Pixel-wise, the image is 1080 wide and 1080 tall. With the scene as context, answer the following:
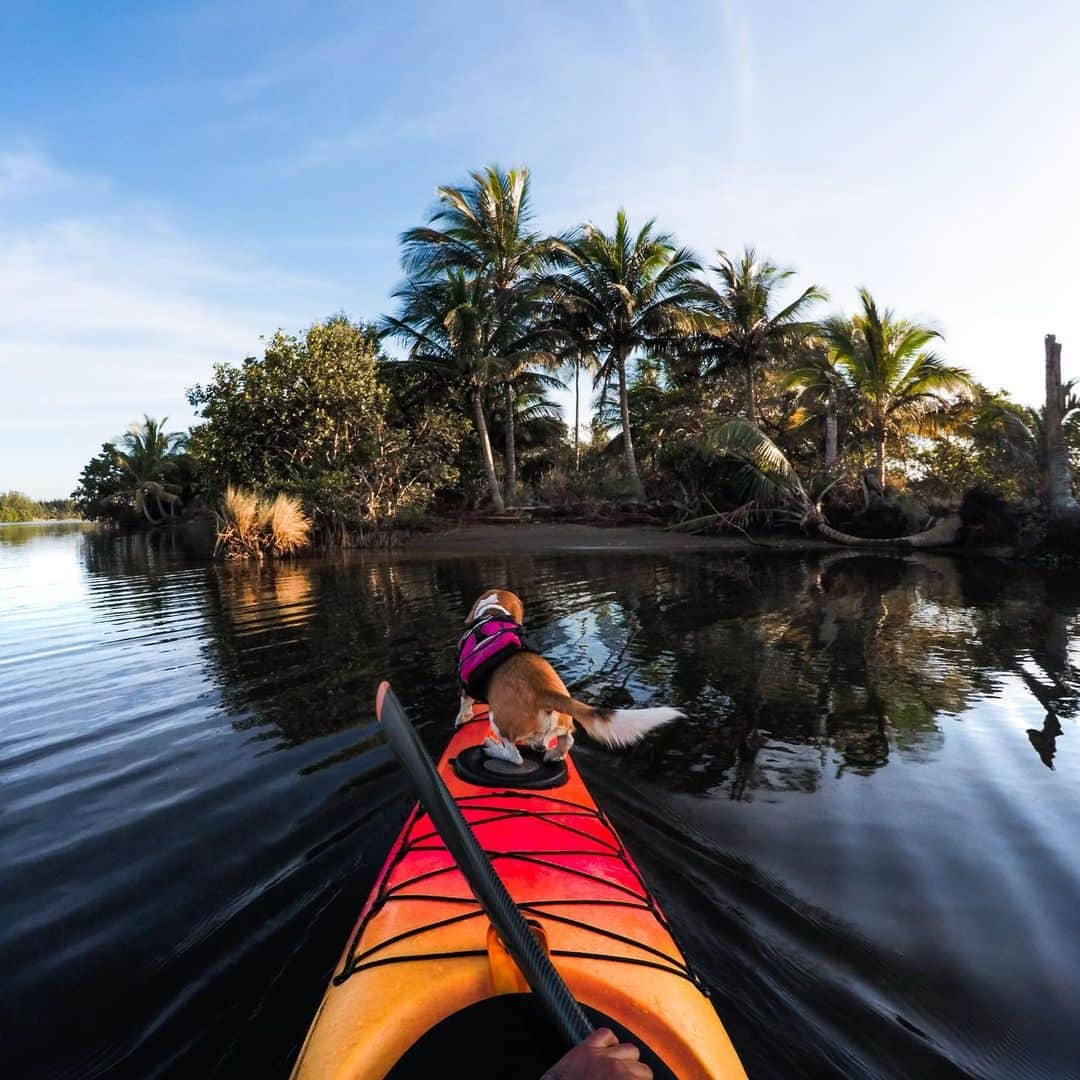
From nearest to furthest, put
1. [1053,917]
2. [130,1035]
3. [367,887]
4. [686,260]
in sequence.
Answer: [130,1035] → [1053,917] → [367,887] → [686,260]

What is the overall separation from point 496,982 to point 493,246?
1077 inches

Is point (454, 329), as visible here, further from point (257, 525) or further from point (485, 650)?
point (485, 650)

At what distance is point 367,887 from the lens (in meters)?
3.31

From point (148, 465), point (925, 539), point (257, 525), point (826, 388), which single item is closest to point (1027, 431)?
point (925, 539)

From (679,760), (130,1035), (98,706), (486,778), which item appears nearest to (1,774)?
(98,706)

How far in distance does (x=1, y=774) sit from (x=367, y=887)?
11.3ft

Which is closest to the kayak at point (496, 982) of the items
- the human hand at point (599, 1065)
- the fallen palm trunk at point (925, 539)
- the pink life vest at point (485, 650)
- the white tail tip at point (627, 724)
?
the human hand at point (599, 1065)

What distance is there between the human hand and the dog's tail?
1633 mm

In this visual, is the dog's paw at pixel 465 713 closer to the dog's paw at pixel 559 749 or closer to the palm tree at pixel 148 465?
the dog's paw at pixel 559 749

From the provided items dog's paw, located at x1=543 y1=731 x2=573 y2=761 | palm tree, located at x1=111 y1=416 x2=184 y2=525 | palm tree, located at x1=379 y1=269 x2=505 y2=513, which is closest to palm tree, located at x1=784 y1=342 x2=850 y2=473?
palm tree, located at x1=379 y1=269 x2=505 y2=513

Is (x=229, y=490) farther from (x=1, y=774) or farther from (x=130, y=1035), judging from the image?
(x=130, y=1035)

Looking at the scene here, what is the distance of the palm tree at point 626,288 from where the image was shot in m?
25.2

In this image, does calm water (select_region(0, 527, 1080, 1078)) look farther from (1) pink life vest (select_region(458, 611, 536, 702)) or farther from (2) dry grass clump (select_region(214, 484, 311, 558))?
(2) dry grass clump (select_region(214, 484, 311, 558))

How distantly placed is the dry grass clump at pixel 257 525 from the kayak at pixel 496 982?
2075 centimetres
